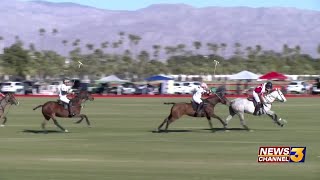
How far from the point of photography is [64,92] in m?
25.3

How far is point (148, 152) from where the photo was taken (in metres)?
18.6

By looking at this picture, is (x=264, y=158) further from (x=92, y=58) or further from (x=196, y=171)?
(x=92, y=58)

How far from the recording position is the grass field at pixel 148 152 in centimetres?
1445

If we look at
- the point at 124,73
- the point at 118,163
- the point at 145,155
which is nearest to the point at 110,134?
the point at 145,155

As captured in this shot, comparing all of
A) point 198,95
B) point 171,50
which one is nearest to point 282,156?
point 198,95

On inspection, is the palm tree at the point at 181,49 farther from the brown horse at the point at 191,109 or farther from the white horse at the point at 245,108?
the brown horse at the point at 191,109

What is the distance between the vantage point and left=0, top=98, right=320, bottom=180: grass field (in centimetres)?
1445

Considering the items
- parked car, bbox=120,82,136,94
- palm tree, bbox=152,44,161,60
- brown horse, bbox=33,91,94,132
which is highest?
palm tree, bbox=152,44,161,60

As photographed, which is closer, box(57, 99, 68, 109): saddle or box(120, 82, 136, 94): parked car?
box(57, 99, 68, 109): saddle

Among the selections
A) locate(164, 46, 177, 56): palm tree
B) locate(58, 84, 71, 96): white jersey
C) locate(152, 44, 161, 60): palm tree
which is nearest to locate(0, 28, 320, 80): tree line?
locate(152, 44, 161, 60): palm tree

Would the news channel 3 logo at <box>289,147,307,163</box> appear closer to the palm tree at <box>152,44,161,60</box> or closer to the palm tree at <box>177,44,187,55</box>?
the palm tree at <box>152,44,161,60</box>

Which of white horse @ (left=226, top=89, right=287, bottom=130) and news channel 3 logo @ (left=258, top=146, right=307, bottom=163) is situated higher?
white horse @ (left=226, top=89, right=287, bottom=130)

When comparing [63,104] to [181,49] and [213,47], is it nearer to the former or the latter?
[213,47]

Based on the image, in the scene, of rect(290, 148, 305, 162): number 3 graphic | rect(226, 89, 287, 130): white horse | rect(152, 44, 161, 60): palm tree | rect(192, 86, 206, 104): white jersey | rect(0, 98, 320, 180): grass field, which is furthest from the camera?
rect(152, 44, 161, 60): palm tree
